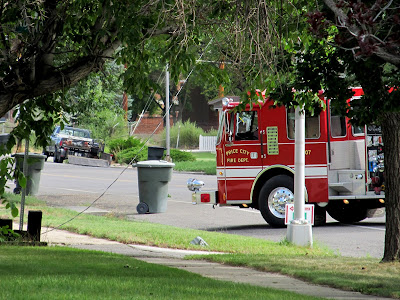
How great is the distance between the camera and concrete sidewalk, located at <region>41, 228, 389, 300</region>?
863 centimetres

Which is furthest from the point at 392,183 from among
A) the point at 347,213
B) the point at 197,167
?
the point at 197,167

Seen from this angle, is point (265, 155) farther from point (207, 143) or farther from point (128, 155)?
point (207, 143)

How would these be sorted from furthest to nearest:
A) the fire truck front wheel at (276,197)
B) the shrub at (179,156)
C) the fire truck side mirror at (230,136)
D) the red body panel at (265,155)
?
the shrub at (179,156) < the fire truck side mirror at (230,136) < the fire truck front wheel at (276,197) < the red body panel at (265,155)

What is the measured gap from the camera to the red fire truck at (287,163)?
15.9 metres

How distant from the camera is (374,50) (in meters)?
6.83

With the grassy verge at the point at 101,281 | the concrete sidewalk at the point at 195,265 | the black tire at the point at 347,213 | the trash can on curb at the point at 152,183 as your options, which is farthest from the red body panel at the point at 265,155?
the grassy verge at the point at 101,281

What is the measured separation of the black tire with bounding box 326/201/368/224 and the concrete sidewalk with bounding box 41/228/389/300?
5457 millimetres

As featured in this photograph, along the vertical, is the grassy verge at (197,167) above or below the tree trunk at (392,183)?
above

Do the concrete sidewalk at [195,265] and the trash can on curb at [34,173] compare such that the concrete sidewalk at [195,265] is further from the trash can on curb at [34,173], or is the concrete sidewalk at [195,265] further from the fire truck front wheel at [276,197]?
the trash can on curb at [34,173]

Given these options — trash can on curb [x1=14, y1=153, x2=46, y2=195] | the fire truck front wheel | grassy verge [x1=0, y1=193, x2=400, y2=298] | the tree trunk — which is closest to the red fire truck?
the fire truck front wheel

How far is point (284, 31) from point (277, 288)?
162 inches

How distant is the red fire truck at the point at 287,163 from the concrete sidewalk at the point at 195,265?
3.95 m

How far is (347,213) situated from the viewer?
17.4m

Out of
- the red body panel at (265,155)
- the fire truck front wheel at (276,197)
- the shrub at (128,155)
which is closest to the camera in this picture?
the red body panel at (265,155)
